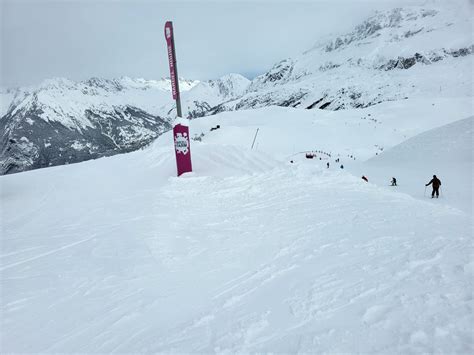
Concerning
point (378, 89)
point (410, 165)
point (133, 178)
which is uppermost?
point (378, 89)

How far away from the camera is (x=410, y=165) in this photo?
25875mm

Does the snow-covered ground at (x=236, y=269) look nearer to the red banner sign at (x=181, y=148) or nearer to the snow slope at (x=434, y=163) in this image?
the red banner sign at (x=181, y=148)

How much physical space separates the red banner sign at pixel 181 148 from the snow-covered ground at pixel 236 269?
1.76 meters

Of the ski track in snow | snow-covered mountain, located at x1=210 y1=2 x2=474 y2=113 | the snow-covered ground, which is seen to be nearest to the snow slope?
the snow-covered ground

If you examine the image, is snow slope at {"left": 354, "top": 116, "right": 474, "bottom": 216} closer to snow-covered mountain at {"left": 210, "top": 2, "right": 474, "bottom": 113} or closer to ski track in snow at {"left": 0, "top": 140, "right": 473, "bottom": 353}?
ski track in snow at {"left": 0, "top": 140, "right": 473, "bottom": 353}

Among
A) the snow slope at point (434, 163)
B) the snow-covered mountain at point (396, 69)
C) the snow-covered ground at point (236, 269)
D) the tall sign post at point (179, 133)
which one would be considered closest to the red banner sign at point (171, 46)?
the tall sign post at point (179, 133)

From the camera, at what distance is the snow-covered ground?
3.63 metres

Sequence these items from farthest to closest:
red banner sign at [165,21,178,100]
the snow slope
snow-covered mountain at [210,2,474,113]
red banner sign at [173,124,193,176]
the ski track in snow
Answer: snow-covered mountain at [210,2,474,113]
the snow slope
red banner sign at [165,21,178,100]
red banner sign at [173,124,193,176]
the ski track in snow

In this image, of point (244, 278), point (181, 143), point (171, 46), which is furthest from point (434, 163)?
point (244, 278)

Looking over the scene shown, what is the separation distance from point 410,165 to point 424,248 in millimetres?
23721

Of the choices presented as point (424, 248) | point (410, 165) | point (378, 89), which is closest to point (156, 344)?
point (424, 248)

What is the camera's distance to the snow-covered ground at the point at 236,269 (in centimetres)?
363

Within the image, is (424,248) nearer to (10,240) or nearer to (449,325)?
(449,325)

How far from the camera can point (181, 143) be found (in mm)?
15359
